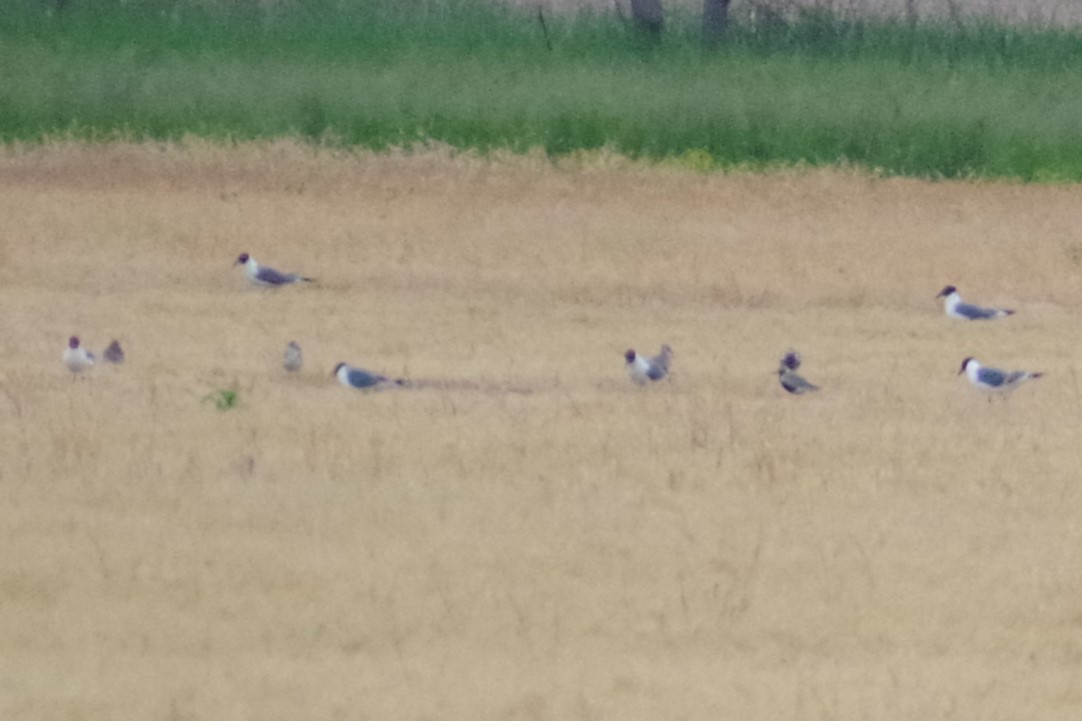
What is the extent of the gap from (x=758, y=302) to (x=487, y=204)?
3079 millimetres

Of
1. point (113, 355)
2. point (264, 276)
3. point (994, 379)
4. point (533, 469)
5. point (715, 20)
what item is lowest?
point (715, 20)

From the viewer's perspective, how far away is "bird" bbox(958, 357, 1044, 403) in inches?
436

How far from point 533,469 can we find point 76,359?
2.79 meters

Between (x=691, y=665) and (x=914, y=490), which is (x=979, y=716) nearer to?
(x=691, y=665)

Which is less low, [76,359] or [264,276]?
[76,359]

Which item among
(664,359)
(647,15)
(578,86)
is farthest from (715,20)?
(664,359)

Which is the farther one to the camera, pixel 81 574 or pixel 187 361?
pixel 187 361

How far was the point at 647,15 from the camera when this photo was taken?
901 inches

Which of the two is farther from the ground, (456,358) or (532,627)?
(532,627)

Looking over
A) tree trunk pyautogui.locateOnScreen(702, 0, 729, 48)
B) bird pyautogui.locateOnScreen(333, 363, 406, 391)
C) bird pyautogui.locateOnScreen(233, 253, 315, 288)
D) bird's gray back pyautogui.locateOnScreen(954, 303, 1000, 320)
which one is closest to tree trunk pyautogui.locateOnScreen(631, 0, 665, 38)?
tree trunk pyautogui.locateOnScreen(702, 0, 729, 48)

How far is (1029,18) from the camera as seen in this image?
2459cm

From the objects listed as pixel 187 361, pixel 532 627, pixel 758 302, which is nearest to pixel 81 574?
pixel 532 627

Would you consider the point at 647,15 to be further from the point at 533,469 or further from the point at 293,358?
the point at 533,469

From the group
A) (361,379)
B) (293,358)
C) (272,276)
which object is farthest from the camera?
(272,276)
